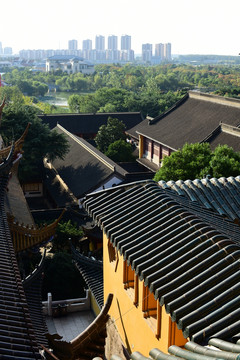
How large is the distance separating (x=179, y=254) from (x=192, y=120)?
2557cm

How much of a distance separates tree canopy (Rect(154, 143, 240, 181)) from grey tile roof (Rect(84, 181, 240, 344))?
9271 mm

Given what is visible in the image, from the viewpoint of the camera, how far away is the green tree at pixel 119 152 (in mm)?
33094

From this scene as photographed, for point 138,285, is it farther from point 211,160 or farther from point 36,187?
point 36,187

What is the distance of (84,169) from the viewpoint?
27.1 metres

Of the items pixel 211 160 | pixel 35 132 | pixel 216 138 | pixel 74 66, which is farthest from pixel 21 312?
pixel 74 66

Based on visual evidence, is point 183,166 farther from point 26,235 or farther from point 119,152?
point 119,152

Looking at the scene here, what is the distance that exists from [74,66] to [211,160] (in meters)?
142

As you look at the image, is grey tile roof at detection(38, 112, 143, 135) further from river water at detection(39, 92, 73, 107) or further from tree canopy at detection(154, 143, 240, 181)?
A: river water at detection(39, 92, 73, 107)

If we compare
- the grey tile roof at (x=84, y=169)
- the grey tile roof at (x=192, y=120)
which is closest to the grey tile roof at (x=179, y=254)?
the grey tile roof at (x=84, y=169)

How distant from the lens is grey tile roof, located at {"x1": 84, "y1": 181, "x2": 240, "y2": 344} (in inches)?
215

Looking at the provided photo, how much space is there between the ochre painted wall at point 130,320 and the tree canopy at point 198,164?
9.21m

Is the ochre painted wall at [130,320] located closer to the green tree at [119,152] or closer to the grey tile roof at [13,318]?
the grey tile roof at [13,318]

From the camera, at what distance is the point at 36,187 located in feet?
101

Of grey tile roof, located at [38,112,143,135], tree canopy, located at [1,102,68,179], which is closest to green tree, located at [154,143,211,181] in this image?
tree canopy, located at [1,102,68,179]
